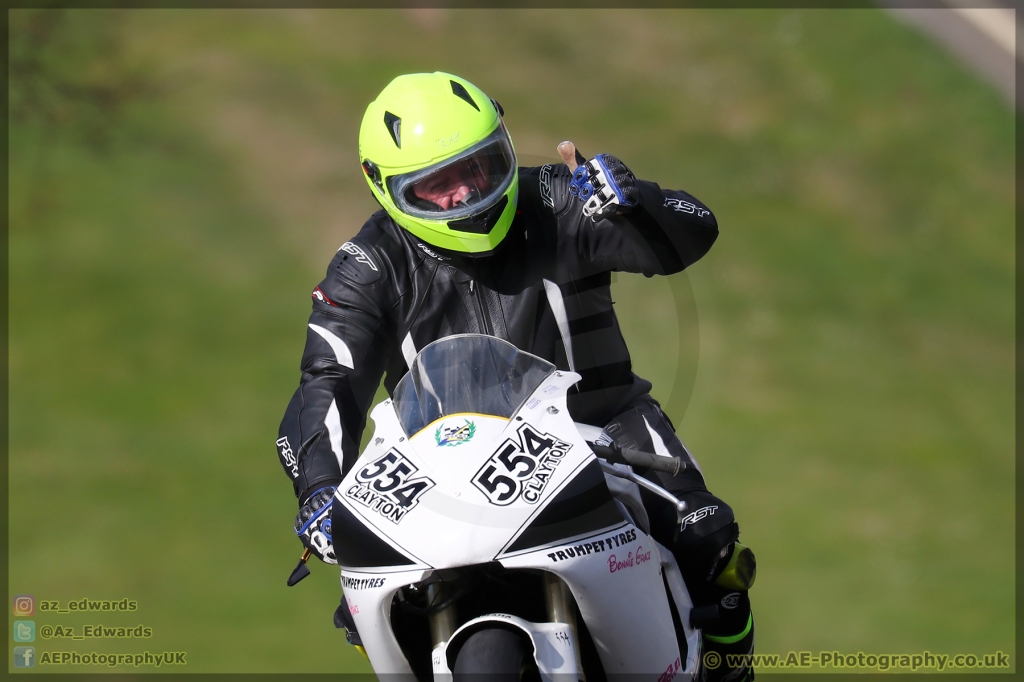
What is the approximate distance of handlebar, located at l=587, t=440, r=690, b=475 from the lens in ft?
12.1

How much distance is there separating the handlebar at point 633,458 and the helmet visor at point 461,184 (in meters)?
1.30

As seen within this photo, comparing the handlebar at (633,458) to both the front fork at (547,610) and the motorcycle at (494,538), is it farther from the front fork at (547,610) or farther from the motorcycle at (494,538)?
the front fork at (547,610)

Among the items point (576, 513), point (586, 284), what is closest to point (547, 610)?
point (576, 513)

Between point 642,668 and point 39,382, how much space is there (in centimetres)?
996

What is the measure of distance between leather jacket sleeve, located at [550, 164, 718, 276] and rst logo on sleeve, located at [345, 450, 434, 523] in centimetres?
151

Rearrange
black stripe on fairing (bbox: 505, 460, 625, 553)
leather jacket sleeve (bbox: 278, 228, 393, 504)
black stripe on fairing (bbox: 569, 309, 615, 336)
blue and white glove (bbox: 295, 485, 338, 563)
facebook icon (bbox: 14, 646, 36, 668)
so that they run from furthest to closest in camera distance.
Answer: facebook icon (bbox: 14, 646, 36, 668) → black stripe on fairing (bbox: 569, 309, 615, 336) → leather jacket sleeve (bbox: 278, 228, 393, 504) → blue and white glove (bbox: 295, 485, 338, 563) → black stripe on fairing (bbox: 505, 460, 625, 553)

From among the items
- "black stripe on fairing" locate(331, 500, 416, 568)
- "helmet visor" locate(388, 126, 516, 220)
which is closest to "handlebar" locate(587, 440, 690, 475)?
"black stripe on fairing" locate(331, 500, 416, 568)

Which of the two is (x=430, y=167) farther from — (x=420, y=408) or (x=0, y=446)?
(x=0, y=446)

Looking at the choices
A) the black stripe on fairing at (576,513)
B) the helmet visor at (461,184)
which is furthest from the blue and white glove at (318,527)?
the helmet visor at (461,184)

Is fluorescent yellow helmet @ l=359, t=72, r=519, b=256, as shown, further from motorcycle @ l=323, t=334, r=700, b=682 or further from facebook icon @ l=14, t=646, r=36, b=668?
facebook icon @ l=14, t=646, r=36, b=668

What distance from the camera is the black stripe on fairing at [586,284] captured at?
15.7 ft

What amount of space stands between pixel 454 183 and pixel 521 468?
63.3 inches

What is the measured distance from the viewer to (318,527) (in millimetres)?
3895

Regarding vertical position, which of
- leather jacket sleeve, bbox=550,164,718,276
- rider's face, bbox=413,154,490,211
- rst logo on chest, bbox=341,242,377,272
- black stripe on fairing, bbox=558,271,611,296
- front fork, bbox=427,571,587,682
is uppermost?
rider's face, bbox=413,154,490,211
